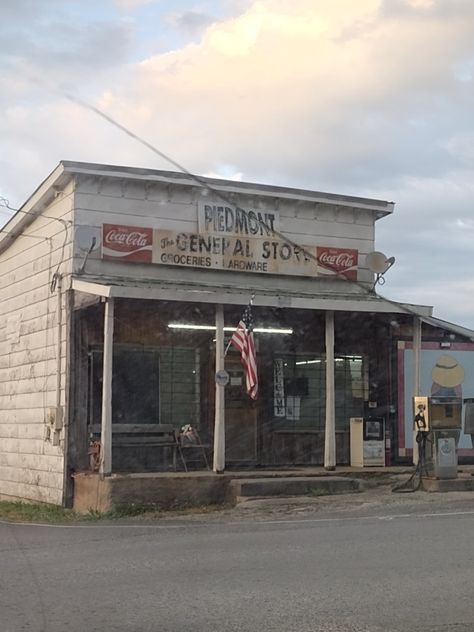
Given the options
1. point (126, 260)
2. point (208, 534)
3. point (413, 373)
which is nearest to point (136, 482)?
point (208, 534)

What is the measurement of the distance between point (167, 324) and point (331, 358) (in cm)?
325

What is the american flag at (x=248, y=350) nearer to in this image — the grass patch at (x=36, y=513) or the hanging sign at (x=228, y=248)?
the hanging sign at (x=228, y=248)

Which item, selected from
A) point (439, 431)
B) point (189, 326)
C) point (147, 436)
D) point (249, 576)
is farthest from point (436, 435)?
point (249, 576)

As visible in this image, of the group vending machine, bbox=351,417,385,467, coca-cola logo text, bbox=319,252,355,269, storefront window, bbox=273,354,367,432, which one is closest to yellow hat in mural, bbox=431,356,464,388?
storefront window, bbox=273,354,367,432

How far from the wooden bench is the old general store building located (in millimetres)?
67

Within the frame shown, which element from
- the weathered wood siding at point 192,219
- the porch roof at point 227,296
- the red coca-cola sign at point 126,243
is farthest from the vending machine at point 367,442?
the red coca-cola sign at point 126,243

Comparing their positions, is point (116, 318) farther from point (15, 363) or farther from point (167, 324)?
point (15, 363)

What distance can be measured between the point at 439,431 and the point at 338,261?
15.7ft

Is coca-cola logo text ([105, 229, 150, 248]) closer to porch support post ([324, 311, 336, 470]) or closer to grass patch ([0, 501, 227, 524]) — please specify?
porch support post ([324, 311, 336, 470])

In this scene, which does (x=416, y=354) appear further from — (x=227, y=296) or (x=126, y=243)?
(x=126, y=243)

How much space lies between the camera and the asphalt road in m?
6.31

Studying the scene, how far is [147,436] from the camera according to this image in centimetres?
1634

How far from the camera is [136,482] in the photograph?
45.5 ft

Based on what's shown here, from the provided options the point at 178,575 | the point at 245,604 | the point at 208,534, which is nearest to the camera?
the point at 245,604
